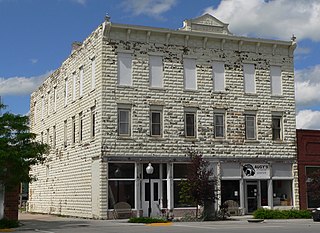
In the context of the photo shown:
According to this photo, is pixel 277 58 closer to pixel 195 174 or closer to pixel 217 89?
pixel 217 89

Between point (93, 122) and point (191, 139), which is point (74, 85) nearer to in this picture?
point (93, 122)

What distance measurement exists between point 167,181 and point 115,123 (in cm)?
490

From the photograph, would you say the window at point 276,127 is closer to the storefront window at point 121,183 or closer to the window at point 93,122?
the storefront window at point 121,183

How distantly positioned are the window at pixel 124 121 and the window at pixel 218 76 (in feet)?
21.2

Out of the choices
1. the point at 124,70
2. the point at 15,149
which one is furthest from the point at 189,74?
the point at 15,149

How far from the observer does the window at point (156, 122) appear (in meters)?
34.4

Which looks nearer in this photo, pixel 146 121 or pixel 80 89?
pixel 146 121

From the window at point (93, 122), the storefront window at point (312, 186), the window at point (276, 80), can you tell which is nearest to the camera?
the window at point (93, 122)

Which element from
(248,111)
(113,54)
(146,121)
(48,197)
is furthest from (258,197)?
(48,197)

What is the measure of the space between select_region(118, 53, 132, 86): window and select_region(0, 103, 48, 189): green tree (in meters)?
7.75

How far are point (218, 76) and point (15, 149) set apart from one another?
15.1m

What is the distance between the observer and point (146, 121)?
3403 centimetres

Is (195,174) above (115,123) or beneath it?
beneath

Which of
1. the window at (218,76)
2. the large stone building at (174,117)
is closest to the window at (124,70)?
the large stone building at (174,117)
